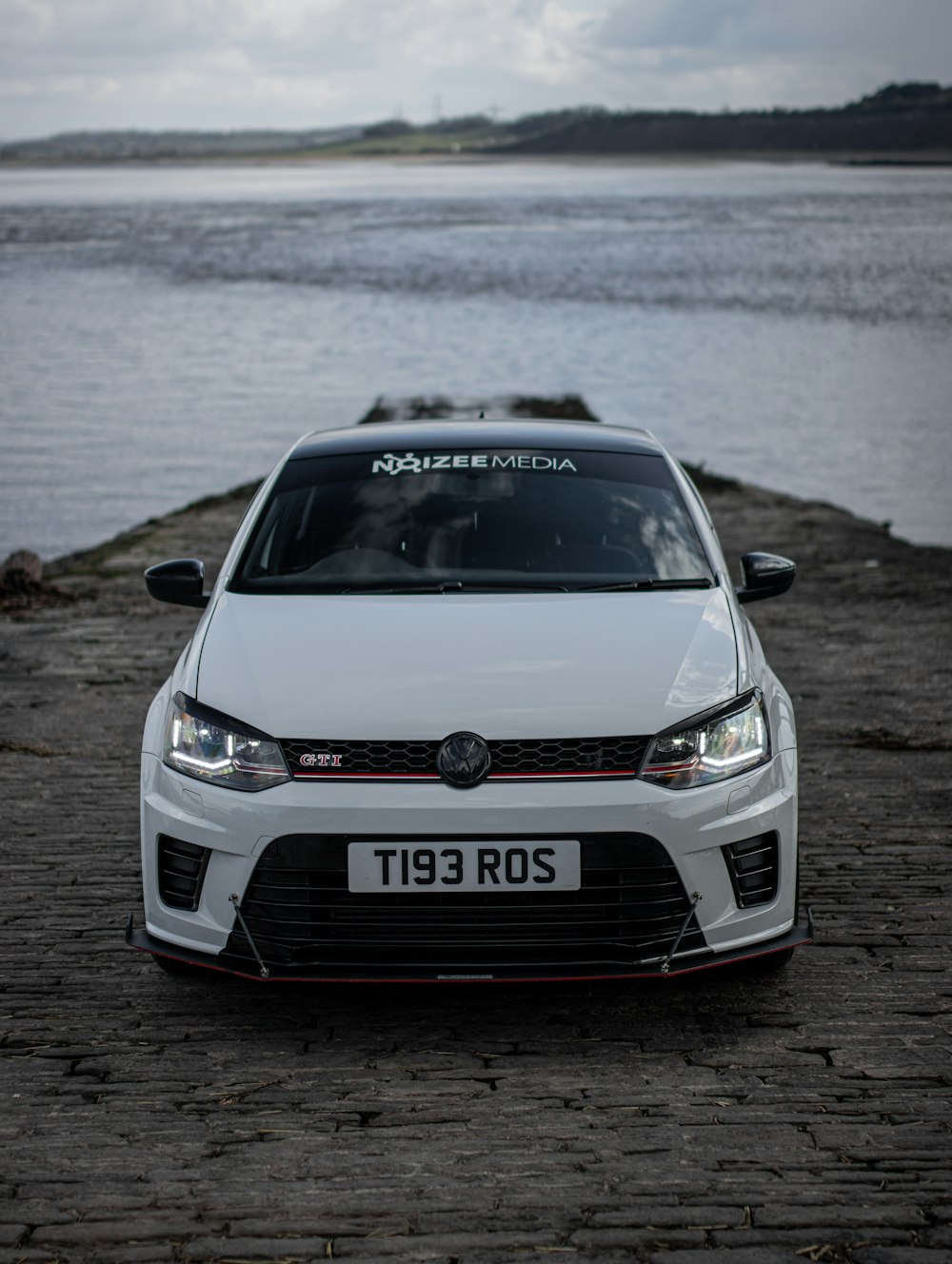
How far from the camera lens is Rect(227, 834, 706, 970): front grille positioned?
4.00 metres

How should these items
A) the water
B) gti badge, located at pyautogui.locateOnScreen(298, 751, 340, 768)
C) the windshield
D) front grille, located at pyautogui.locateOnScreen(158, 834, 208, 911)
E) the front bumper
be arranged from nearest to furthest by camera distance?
1. the front bumper
2. gti badge, located at pyautogui.locateOnScreen(298, 751, 340, 768)
3. front grille, located at pyautogui.locateOnScreen(158, 834, 208, 911)
4. the windshield
5. the water

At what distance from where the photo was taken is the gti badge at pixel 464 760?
4.02 meters

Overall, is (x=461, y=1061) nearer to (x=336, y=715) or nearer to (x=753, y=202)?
(x=336, y=715)

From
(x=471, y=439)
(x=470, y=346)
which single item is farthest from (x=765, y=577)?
(x=470, y=346)

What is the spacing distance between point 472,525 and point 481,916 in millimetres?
1795

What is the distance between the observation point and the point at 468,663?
4344 mm

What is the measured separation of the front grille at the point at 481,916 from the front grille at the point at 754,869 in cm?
19

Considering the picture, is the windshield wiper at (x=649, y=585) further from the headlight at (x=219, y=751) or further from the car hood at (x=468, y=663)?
the headlight at (x=219, y=751)

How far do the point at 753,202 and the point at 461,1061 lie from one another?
112 m

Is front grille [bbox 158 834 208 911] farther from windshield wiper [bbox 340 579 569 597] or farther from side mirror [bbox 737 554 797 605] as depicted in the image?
side mirror [bbox 737 554 797 605]

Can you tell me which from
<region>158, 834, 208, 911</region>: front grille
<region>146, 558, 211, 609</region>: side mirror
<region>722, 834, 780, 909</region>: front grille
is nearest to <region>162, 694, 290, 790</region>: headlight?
<region>158, 834, 208, 911</region>: front grille

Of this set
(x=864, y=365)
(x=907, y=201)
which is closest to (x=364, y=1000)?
(x=864, y=365)

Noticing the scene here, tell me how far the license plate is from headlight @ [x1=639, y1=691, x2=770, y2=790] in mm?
321

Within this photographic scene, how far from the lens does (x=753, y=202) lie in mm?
109812
